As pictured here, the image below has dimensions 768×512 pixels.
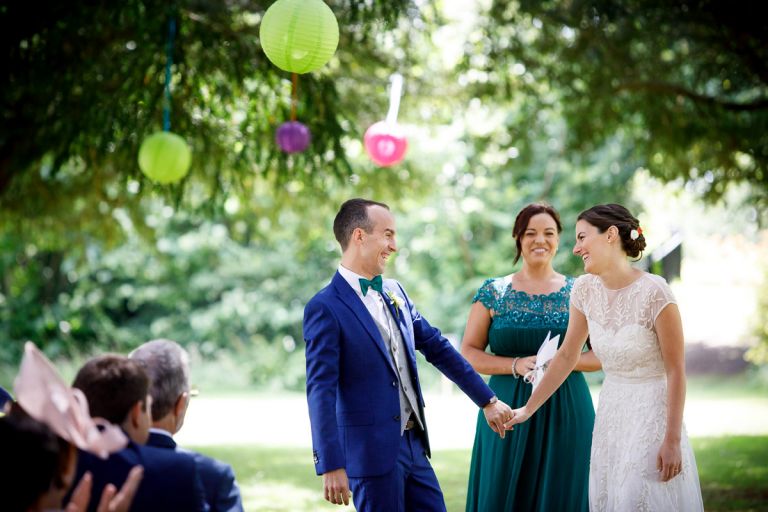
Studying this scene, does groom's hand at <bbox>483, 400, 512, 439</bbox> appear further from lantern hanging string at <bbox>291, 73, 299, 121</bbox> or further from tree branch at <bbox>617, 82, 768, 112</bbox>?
tree branch at <bbox>617, 82, 768, 112</bbox>

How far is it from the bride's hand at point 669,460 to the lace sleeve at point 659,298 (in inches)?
18.4

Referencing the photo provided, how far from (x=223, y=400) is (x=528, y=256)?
13.1 meters

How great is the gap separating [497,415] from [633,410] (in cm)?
62

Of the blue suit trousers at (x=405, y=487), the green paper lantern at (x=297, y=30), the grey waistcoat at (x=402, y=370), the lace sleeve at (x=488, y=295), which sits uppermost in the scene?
the green paper lantern at (x=297, y=30)

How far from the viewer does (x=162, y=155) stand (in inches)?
260

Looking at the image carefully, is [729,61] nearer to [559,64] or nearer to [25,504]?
[559,64]

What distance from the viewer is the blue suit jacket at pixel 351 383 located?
3588 mm

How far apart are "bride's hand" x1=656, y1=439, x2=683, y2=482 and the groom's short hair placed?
1.42 m

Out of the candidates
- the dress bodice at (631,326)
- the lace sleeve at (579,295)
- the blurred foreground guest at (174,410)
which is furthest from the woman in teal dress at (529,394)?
the blurred foreground guest at (174,410)

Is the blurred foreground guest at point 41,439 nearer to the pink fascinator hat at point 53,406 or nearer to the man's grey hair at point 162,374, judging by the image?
the pink fascinator hat at point 53,406

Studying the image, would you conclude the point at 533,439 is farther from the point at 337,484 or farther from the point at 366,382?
the point at 337,484

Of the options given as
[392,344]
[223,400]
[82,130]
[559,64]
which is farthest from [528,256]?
[223,400]

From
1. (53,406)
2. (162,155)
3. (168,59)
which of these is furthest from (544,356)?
(168,59)

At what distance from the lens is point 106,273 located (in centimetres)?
2123
